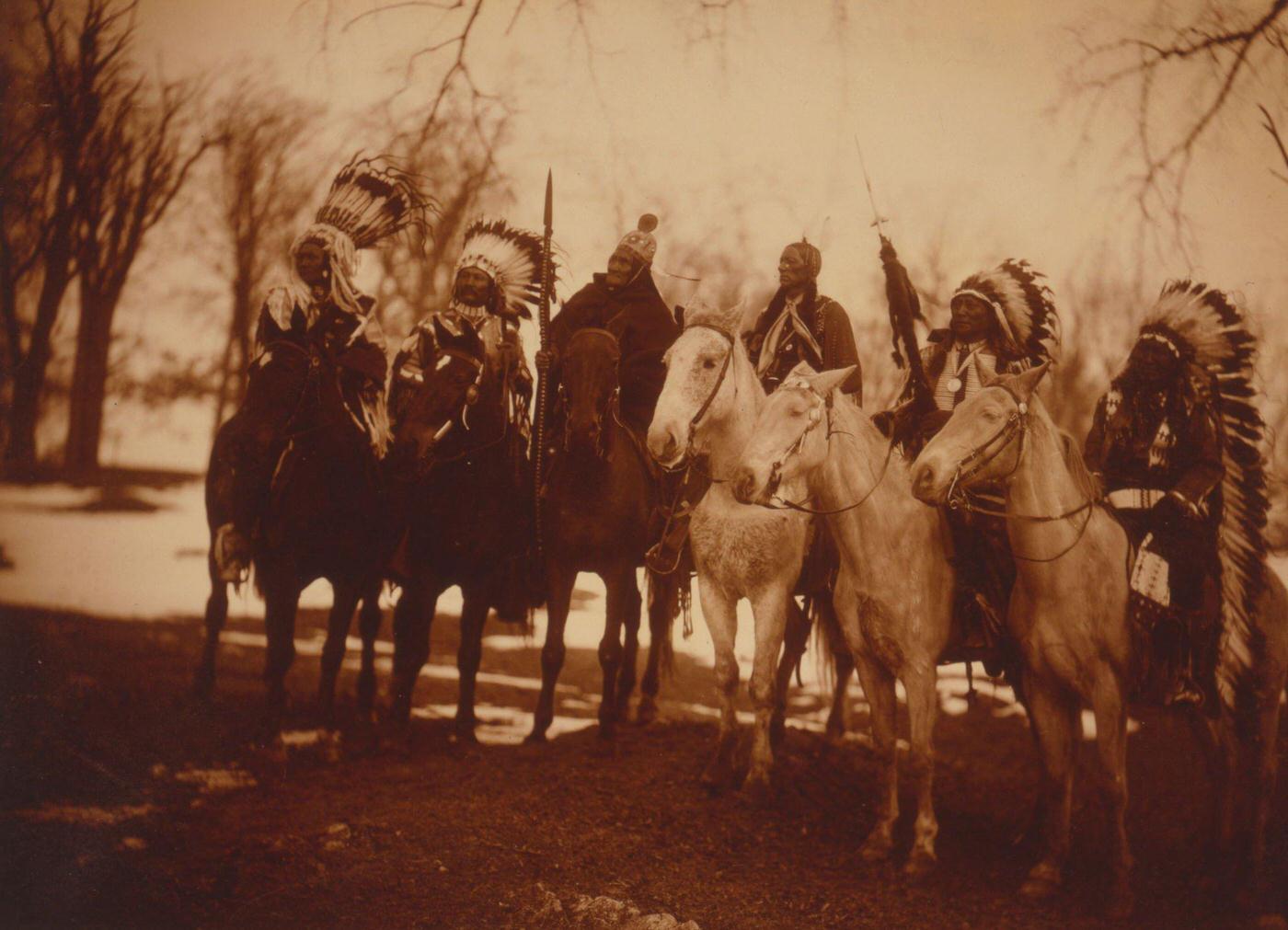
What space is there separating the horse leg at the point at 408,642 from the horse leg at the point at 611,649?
0.93m

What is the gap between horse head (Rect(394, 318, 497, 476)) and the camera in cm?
555

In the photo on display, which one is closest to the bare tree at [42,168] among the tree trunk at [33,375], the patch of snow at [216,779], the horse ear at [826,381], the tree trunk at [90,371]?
the tree trunk at [33,375]

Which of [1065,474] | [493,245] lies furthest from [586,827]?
[493,245]

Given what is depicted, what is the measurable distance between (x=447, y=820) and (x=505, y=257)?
9.46 ft

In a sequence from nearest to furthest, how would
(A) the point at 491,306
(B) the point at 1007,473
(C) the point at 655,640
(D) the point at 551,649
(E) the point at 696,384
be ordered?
(B) the point at 1007,473
(E) the point at 696,384
(D) the point at 551,649
(A) the point at 491,306
(C) the point at 655,640

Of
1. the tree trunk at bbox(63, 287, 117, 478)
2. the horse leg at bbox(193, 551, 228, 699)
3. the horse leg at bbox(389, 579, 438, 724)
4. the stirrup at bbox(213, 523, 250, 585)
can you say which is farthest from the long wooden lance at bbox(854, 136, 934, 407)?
the tree trunk at bbox(63, 287, 117, 478)

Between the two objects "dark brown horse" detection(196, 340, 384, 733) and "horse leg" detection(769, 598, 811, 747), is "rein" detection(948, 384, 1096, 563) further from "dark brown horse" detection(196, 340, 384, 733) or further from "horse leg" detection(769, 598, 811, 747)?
"dark brown horse" detection(196, 340, 384, 733)

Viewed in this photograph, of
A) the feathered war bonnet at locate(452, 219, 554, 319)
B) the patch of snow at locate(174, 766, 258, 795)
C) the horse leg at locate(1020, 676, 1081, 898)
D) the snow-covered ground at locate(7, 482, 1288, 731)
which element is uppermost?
the feathered war bonnet at locate(452, 219, 554, 319)

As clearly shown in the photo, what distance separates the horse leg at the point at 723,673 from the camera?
16.3ft

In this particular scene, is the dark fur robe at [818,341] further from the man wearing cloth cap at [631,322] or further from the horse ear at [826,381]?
the horse ear at [826,381]

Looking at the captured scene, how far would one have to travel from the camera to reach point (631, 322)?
5770 mm

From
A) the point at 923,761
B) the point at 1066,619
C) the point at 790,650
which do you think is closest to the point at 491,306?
the point at 790,650

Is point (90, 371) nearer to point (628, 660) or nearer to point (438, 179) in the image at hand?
point (438, 179)

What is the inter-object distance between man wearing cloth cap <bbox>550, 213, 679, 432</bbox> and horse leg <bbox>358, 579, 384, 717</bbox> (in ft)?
5.50
